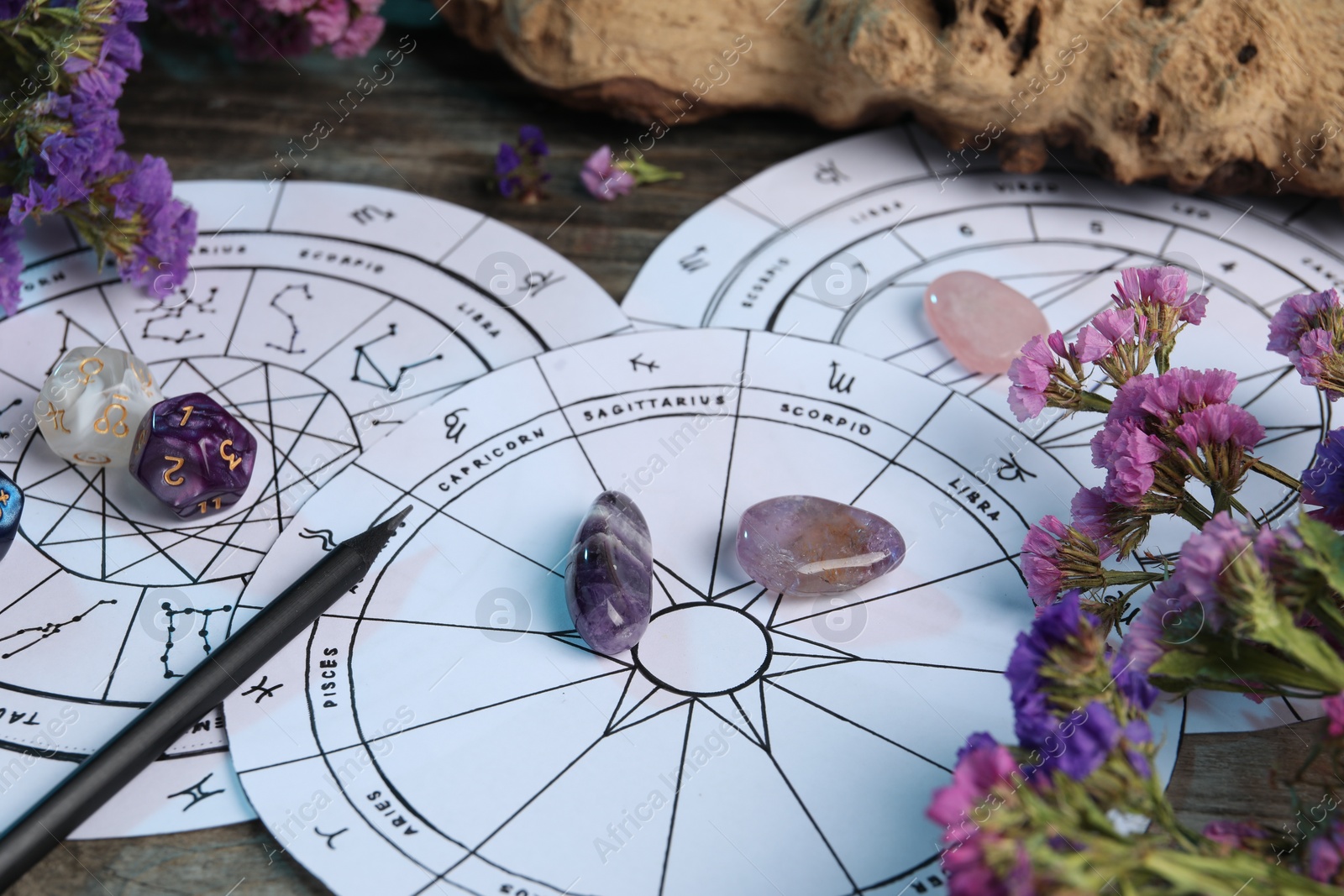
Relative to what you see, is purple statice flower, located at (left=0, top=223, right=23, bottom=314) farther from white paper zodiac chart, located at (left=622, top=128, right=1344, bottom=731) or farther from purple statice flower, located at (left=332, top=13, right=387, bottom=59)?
white paper zodiac chart, located at (left=622, top=128, right=1344, bottom=731)

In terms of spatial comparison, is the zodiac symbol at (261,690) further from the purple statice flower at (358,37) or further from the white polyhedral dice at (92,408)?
the purple statice flower at (358,37)

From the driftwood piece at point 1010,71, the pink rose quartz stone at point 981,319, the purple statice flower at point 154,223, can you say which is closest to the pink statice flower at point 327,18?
the driftwood piece at point 1010,71

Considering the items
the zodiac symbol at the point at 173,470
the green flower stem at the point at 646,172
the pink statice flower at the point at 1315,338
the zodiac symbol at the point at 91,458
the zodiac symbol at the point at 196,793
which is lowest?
the zodiac symbol at the point at 91,458

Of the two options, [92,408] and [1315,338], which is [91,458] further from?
[1315,338]

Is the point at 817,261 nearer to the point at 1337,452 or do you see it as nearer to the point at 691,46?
the point at 691,46

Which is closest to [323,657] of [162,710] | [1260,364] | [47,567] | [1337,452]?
[162,710]

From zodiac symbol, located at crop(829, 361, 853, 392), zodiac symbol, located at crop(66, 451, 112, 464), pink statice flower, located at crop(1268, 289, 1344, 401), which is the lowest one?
zodiac symbol, located at crop(66, 451, 112, 464)

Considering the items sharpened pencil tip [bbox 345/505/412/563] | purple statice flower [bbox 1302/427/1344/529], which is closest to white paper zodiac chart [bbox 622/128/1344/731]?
purple statice flower [bbox 1302/427/1344/529]
